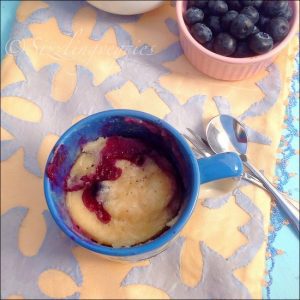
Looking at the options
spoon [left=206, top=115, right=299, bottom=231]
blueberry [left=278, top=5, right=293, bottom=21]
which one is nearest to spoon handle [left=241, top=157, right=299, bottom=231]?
spoon [left=206, top=115, right=299, bottom=231]

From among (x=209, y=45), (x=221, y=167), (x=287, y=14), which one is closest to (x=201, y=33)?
(x=209, y=45)

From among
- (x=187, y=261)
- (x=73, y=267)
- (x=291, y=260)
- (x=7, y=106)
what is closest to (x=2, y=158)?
(x=7, y=106)

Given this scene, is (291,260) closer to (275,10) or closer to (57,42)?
(275,10)

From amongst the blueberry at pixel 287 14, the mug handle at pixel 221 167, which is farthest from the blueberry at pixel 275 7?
the mug handle at pixel 221 167

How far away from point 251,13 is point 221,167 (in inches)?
11.2

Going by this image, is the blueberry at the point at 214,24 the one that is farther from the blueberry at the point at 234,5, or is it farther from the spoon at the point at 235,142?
the spoon at the point at 235,142

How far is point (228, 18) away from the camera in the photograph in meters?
0.67

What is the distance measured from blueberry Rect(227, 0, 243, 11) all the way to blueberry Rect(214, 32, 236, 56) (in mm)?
51

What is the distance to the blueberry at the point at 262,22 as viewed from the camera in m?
0.68

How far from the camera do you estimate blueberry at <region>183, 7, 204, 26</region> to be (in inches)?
26.8

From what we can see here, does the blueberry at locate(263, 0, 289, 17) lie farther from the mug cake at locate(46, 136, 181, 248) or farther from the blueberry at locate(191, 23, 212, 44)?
the mug cake at locate(46, 136, 181, 248)

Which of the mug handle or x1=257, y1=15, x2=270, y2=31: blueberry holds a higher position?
x1=257, y1=15, x2=270, y2=31: blueberry

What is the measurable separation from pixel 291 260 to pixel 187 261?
0.53 ft

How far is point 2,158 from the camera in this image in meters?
0.68
